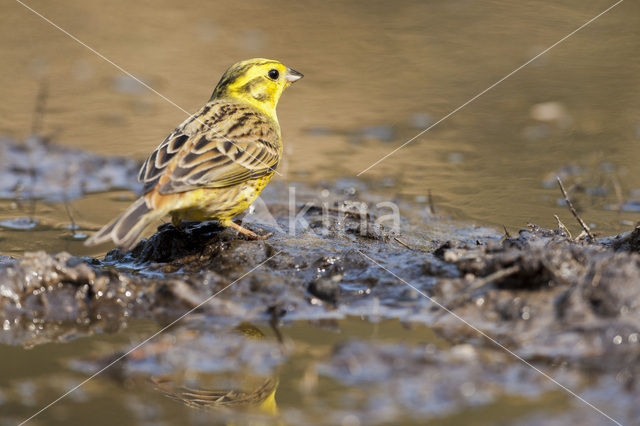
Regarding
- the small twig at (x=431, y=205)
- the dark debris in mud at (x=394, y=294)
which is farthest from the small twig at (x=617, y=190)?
the dark debris in mud at (x=394, y=294)

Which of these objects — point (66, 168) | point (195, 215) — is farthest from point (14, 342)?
point (66, 168)

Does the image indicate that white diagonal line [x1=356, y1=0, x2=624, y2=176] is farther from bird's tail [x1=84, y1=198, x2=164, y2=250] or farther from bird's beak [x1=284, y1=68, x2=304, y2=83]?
bird's tail [x1=84, y1=198, x2=164, y2=250]

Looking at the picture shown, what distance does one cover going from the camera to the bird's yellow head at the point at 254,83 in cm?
623

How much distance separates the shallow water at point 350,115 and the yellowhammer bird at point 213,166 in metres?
0.92

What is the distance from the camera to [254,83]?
246 inches

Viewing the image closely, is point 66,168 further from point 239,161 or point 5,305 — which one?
point 5,305

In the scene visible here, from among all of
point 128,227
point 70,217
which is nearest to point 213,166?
point 128,227

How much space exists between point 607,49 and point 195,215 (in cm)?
911

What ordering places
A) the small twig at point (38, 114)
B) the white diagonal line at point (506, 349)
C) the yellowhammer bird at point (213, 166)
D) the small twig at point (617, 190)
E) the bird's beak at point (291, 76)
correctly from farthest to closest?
the small twig at point (38, 114), the bird's beak at point (291, 76), the small twig at point (617, 190), the yellowhammer bird at point (213, 166), the white diagonal line at point (506, 349)

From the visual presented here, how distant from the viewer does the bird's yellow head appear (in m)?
6.23

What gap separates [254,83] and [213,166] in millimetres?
Answer: 1638

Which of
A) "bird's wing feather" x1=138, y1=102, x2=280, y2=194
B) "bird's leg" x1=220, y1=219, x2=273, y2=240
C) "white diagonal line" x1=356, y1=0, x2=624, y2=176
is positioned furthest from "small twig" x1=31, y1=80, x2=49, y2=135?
"bird's leg" x1=220, y1=219, x2=273, y2=240

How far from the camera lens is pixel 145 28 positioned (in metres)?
12.2

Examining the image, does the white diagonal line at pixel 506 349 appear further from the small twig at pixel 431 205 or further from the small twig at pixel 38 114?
the small twig at pixel 38 114
